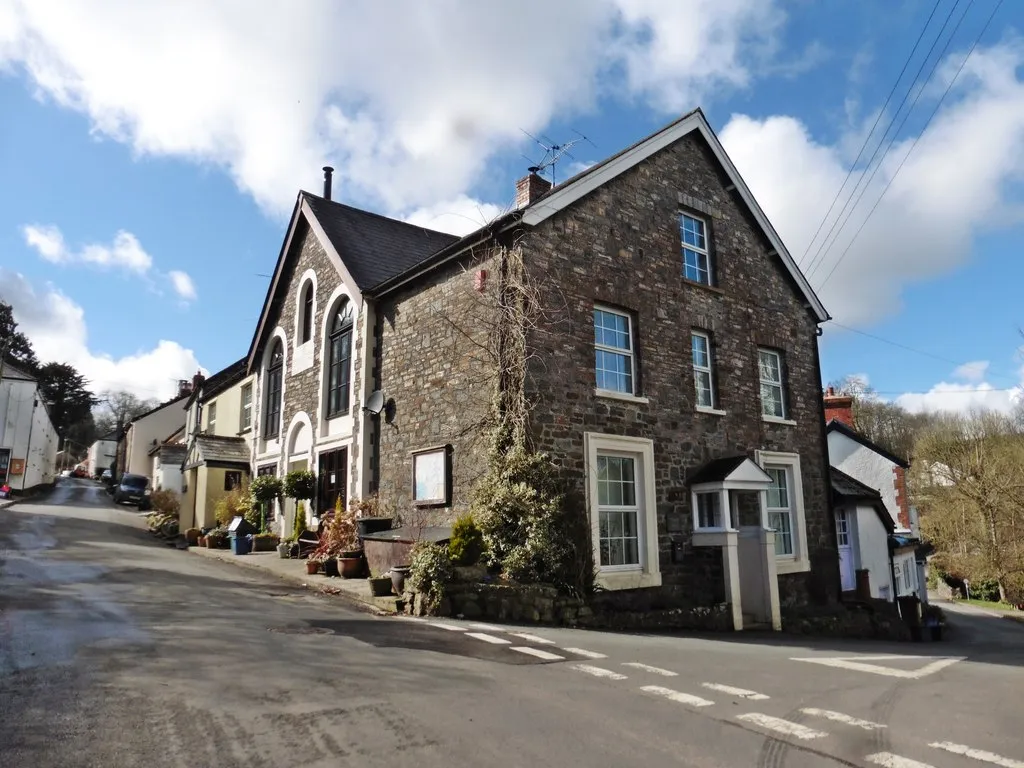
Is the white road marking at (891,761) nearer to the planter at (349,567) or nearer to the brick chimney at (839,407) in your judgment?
the planter at (349,567)

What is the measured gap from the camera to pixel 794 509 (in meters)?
17.4


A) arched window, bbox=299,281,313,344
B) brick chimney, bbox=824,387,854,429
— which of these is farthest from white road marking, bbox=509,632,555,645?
brick chimney, bbox=824,387,854,429

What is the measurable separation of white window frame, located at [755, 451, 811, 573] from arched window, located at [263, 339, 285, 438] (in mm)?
13780

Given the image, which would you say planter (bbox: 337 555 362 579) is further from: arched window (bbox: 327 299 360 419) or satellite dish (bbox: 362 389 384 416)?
arched window (bbox: 327 299 360 419)

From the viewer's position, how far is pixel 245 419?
981 inches

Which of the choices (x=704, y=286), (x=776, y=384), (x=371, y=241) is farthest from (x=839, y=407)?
(x=371, y=241)

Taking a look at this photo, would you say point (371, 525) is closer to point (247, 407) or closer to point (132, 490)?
point (247, 407)

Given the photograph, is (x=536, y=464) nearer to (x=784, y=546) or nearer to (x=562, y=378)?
(x=562, y=378)

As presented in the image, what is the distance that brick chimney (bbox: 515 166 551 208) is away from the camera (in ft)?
46.6

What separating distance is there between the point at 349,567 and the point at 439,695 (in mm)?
8559

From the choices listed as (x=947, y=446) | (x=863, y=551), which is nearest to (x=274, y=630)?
(x=863, y=551)

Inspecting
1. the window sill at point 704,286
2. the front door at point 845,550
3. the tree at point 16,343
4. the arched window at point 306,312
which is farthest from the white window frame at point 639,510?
the tree at point 16,343

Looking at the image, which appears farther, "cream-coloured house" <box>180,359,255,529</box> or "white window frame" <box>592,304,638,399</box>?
"cream-coloured house" <box>180,359,255,529</box>

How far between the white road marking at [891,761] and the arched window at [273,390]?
63.0 ft
